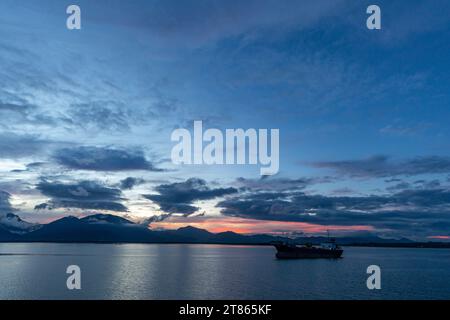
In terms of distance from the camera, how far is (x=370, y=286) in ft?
283

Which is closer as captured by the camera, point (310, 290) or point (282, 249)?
point (310, 290)

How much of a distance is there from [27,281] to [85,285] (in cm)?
1655
